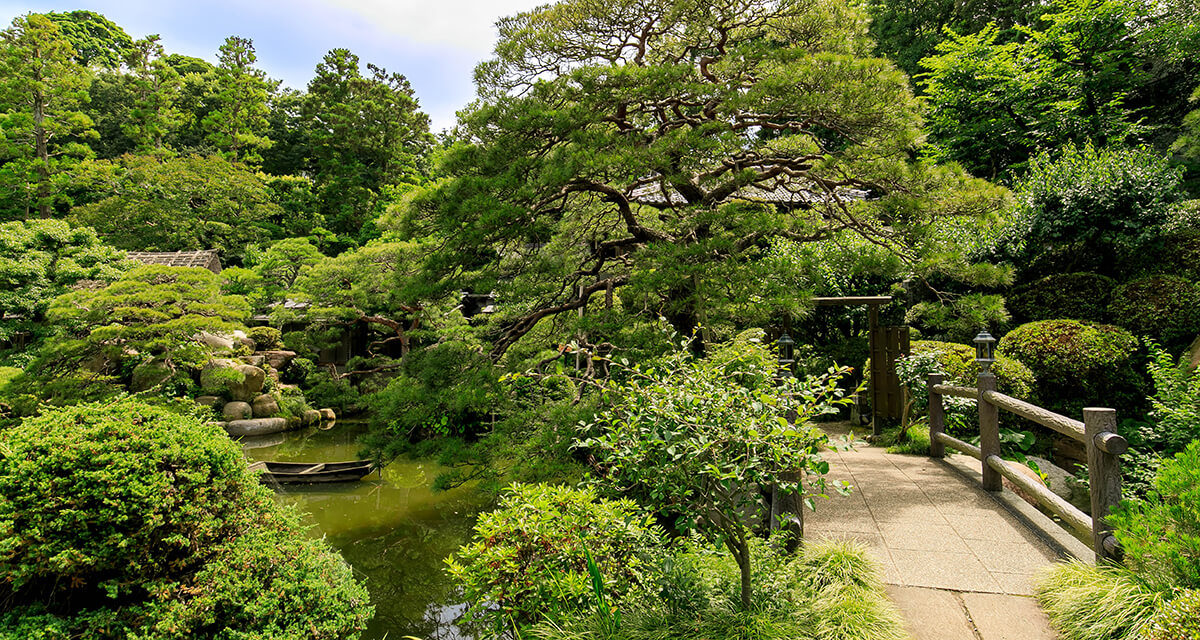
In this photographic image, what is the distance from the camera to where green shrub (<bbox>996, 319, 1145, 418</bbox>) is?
6305 millimetres

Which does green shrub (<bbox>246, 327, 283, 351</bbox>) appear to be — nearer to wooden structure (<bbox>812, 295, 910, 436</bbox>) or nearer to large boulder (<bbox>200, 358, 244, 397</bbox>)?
large boulder (<bbox>200, 358, 244, 397</bbox>)

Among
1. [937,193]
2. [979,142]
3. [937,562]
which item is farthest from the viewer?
[979,142]

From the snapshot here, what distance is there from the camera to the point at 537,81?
479cm

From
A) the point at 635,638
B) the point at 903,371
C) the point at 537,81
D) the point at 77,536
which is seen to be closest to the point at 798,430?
the point at 635,638

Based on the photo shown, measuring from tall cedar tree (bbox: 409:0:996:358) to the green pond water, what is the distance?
2174 millimetres

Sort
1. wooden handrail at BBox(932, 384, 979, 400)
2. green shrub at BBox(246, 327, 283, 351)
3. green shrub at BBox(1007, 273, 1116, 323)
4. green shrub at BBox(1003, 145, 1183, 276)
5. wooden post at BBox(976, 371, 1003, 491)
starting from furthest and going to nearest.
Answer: green shrub at BBox(246, 327, 283, 351) → green shrub at BBox(1007, 273, 1116, 323) → green shrub at BBox(1003, 145, 1183, 276) → wooden handrail at BBox(932, 384, 979, 400) → wooden post at BBox(976, 371, 1003, 491)

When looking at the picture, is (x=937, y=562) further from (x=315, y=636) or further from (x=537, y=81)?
(x=537, y=81)

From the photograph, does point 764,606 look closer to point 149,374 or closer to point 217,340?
point 149,374

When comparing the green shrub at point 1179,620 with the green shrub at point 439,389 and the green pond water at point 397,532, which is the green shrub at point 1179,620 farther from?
the green pond water at point 397,532

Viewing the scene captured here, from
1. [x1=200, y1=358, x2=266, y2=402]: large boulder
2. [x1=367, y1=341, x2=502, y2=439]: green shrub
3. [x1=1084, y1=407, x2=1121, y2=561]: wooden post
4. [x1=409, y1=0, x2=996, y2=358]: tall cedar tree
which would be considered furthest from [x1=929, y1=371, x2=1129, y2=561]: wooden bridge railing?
[x1=200, y1=358, x2=266, y2=402]: large boulder

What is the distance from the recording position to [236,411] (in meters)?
10.5

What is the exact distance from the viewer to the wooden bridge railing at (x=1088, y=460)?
2.81m

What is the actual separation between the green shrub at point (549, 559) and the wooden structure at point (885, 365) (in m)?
4.35

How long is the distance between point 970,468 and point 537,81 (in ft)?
16.0
